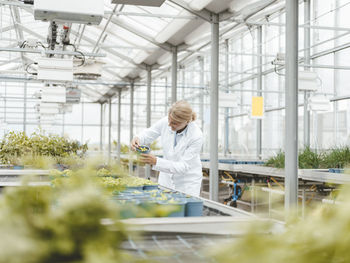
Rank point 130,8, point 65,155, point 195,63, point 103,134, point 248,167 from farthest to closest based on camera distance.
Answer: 1. point 103,134
2. point 195,63
3. point 130,8
4. point 248,167
5. point 65,155

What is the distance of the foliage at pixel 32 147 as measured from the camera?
516cm

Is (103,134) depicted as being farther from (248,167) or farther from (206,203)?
(206,203)

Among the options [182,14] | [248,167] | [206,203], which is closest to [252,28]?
[182,14]

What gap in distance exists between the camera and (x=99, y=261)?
2.05 ft

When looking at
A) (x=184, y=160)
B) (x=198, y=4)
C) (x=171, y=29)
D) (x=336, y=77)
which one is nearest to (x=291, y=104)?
(x=184, y=160)

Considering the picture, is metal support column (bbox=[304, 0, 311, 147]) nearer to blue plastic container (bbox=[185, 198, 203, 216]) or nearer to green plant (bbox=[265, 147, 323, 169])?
green plant (bbox=[265, 147, 323, 169])

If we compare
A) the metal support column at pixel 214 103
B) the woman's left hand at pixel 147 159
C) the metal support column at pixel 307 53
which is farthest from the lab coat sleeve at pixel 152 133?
the metal support column at pixel 307 53

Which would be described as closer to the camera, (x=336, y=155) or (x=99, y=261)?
(x=99, y=261)

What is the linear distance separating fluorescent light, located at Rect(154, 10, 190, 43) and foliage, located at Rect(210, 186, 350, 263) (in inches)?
263

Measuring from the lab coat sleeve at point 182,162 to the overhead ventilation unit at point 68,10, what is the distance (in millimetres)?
1103

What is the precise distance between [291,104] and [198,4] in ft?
8.96

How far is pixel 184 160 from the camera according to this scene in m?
3.21

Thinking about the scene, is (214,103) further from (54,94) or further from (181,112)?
(181,112)

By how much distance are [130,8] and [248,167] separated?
4373 millimetres
